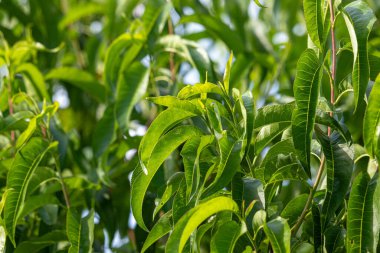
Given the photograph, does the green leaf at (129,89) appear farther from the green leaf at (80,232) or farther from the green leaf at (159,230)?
the green leaf at (159,230)

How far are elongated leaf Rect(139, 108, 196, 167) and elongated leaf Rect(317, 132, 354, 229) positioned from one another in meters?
0.23

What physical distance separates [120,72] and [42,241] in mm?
463

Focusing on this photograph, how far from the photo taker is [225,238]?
123cm

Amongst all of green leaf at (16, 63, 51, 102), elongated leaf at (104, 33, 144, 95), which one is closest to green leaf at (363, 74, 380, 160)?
elongated leaf at (104, 33, 144, 95)

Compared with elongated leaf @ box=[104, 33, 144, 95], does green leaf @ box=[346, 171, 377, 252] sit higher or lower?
higher

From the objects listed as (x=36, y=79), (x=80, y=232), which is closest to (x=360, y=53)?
(x=80, y=232)

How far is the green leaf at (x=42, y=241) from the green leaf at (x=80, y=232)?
0.10 metres

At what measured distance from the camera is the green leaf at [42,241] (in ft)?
5.75

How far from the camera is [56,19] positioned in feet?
8.46

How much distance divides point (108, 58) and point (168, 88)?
0.21 metres

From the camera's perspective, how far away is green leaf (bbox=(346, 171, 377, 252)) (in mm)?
1257

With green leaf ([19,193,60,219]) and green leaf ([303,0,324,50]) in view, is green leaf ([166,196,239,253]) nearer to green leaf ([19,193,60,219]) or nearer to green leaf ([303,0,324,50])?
green leaf ([303,0,324,50])

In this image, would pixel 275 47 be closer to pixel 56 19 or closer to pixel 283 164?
pixel 56 19

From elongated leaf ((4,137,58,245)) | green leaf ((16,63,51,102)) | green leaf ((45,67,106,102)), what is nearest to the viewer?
elongated leaf ((4,137,58,245))
